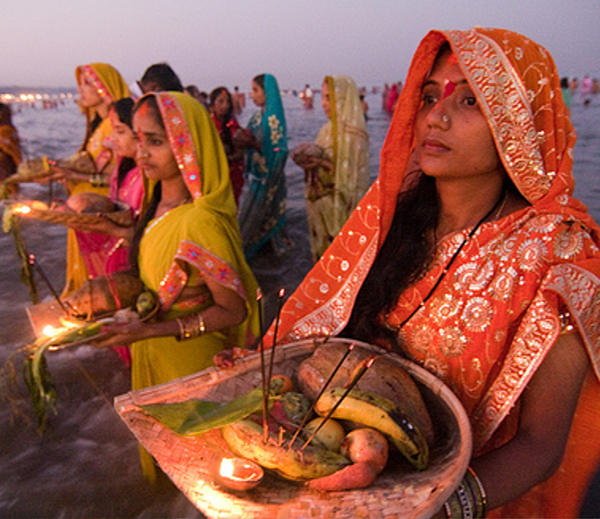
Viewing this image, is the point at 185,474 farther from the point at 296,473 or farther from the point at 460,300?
the point at 460,300

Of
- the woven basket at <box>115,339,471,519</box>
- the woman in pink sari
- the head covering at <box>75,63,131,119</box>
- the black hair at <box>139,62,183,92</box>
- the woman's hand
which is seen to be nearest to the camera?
the woven basket at <box>115,339,471,519</box>

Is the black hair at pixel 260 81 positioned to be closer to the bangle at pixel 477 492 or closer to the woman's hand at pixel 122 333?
the woman's hand at pixel 122 333

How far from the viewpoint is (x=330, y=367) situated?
4.67ft

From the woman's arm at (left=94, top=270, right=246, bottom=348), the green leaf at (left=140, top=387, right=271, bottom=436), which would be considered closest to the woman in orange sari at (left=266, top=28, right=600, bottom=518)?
the green leaf at (left=140, top=387, right=271, bottom=436)

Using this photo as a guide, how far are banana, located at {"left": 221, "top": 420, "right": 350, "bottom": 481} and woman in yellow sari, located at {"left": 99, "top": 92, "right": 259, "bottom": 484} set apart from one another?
123cm

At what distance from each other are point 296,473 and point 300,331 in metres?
0.76

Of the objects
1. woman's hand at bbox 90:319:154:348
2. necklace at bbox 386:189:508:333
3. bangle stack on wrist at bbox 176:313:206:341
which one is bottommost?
bangle stack on wrist at bbox 176:313:206:341

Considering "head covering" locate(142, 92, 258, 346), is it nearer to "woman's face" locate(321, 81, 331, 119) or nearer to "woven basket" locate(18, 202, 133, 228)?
"woven basket" locate(18, 202, 133, 228)

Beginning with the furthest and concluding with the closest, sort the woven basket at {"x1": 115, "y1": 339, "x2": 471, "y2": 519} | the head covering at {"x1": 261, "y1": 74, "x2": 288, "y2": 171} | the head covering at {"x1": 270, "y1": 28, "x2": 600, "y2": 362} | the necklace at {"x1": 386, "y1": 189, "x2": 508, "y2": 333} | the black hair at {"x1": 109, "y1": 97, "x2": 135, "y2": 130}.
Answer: the head covering at {"x1": 261, "y1": 74, "x2": 288, "y2": 171} < the black hair at {"x1": 109, "y1": 97, "x2": 135, "y2": 130} < the necklace at {"x1": 386, "y1": 189, "x2": 508, "y2": 333} < the head covering at {"x1": 270, "y1": 28, "x2": 600, "y2": 362} < the woven basket at {"x1": 115, "y1": 339, "x2": 471, "y2": 519}

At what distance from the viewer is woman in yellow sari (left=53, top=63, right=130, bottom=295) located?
14.4 ft

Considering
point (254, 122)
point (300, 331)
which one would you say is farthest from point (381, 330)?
point (254, 122)

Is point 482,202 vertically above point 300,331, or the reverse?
point 482,202

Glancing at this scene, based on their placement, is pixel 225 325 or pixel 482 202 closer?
pixel 482 202

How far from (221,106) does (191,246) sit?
4.94m
